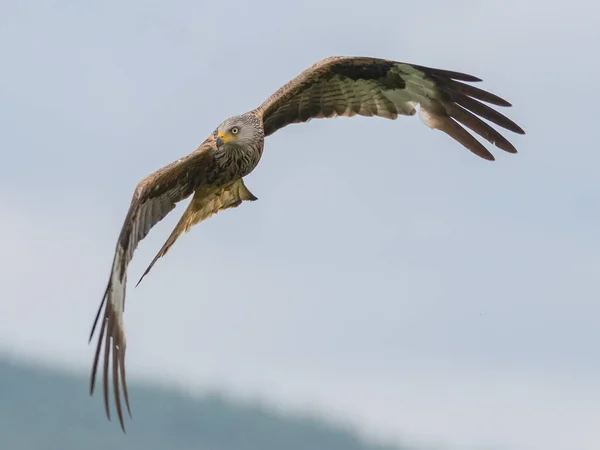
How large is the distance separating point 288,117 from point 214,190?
1543 millimetres

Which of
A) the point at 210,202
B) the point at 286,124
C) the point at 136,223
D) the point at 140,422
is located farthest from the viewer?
the point at 140,422

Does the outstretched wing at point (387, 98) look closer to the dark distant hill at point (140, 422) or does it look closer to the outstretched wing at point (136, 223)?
the outstretched wing at point (136, 223)

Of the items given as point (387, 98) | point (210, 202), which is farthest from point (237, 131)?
point (387, 98)

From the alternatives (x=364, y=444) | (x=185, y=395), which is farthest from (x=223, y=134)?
(x=185, y=395)

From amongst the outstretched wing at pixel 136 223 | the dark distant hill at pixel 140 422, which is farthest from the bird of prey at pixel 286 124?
the dark distant hill at pixel 140 422

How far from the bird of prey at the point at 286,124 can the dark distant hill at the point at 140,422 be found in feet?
306

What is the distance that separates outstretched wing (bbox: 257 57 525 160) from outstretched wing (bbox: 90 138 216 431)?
1209 mm

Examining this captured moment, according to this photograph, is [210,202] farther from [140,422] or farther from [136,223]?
[140,422]

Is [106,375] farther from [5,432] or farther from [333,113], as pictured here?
[5,432]

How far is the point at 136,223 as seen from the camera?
15.9m

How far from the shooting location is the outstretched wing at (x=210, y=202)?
57.1 feet

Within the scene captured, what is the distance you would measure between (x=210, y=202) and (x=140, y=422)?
366 feet

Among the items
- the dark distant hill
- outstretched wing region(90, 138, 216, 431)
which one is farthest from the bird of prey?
the dark distant hill

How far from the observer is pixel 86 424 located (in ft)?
379
